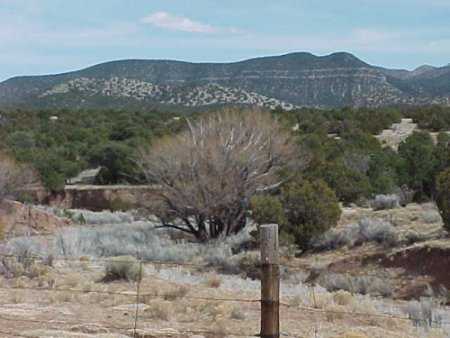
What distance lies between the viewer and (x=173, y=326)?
453 inches

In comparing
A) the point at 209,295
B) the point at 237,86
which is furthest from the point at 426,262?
the point at 237,86

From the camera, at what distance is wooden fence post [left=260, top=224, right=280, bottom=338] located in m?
7.07

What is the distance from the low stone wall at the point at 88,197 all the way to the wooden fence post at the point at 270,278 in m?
34.0

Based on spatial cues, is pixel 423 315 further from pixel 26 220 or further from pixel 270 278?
pixel 26 220

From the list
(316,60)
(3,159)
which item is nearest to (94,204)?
(3,159)

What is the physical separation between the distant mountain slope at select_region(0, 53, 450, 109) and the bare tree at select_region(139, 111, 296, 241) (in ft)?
247

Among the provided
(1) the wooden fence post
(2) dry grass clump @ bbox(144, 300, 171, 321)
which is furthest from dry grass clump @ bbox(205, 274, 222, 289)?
(1) the wooden fence post

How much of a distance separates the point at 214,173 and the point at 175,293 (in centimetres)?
1317

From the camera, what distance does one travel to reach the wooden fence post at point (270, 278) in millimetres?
7066

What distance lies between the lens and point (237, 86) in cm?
11975

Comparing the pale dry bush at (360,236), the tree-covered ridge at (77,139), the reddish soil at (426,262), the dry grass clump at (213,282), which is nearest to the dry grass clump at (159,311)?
the dry grass clump at (213,282)

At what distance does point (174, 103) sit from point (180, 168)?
86.5 meters

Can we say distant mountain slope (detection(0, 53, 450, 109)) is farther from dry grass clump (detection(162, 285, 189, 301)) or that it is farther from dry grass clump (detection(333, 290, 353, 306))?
dry grass clump (detection(162, 285, 189, 301))

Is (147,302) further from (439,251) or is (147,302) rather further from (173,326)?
(439,251)
